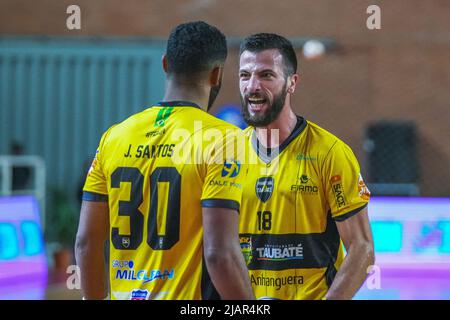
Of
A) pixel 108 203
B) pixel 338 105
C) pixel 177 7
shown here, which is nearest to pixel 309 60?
pixel 338 105

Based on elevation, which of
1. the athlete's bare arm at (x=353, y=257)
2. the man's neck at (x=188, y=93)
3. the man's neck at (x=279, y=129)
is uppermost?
the man's neck at (x=188, y=93)

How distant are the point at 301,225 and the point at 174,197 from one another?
1180 mm

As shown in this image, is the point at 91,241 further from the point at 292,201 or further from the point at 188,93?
the point at 292,201

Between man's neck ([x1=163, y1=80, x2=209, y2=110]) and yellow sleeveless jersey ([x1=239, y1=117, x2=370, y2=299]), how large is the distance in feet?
3.35

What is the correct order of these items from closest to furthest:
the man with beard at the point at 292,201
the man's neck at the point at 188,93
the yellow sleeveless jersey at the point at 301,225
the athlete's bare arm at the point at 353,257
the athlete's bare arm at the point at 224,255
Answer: the athlete's bare arm at the point at 224,255, the man's neck at the point at 188,93, the athlete's bare arm at the point at 353,257, the man with beard at the point at 292,201, the yellow sleeveless jersey at the point at 301,225

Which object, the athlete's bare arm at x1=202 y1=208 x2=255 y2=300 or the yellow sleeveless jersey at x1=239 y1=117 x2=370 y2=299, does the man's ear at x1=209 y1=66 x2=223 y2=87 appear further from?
the yellow sleeveless jersey at x1=239 y1=117 x2=370 y2=299

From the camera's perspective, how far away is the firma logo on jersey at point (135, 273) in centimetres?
361

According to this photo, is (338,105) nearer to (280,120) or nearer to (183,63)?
(280,120)

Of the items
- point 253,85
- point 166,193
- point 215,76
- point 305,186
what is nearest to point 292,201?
point 305,186

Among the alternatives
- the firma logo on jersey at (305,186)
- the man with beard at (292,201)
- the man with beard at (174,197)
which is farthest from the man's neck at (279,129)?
the man with beard at (174,197)

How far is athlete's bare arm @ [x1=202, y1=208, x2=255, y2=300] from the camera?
342cm

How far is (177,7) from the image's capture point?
682 inches

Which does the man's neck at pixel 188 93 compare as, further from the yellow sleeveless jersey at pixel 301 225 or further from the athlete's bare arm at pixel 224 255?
the yellow sleeveless jersey at pixel 301 225

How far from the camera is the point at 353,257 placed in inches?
170
